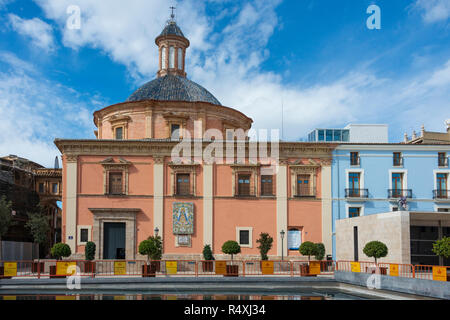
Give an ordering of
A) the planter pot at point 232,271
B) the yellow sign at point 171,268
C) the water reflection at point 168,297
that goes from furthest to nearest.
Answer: the yellow sign at point 171,268 → the planter pot at point 232,271 → the water reflection at point 168,297

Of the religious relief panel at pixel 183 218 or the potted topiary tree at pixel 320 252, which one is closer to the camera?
the potted topiary tree at pixel 320 252

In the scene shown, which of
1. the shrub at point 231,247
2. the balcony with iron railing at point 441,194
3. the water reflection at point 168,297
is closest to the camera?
the water reflection at point 168,297

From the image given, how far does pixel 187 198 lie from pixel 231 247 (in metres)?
5.49

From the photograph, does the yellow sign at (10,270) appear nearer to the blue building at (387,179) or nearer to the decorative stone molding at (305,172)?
the decorative stone molding at (305,172)

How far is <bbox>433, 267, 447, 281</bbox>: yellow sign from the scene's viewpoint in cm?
1912

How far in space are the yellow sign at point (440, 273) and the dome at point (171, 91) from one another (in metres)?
26.0

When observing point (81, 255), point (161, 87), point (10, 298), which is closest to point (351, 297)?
point (10, 298)

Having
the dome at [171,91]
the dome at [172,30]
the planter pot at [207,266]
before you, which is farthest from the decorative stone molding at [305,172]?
the dome at [172,30]

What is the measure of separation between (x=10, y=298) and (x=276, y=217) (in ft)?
67.4

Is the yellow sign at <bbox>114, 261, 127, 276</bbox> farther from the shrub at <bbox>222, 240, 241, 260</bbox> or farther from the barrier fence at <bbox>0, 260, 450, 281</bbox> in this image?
the shrub at <bbox>222, 240, 241, 260</bbox>

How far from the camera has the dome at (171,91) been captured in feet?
136

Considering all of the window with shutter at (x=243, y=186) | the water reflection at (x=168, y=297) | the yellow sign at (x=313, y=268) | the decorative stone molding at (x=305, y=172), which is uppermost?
the decorative stone molding at (x=305, y=172)

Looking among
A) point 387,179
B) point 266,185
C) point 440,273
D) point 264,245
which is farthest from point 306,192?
point 440,273
